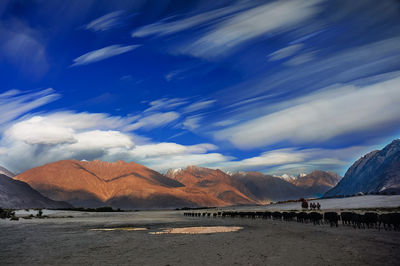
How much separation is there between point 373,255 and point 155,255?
1115 centimetres

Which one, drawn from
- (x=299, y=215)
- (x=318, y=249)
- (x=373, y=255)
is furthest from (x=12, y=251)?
(x=299, y=215)

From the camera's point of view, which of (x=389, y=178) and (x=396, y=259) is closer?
(x=396, y=259)

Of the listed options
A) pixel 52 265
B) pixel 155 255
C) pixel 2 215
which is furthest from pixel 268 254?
pixel 2 215

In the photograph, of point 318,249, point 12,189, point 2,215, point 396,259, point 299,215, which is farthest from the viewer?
point 12,189

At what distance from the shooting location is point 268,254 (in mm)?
17156

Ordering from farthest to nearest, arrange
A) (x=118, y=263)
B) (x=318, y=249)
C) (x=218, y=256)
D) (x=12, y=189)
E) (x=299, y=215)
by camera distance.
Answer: (x=12, y=189), (x=299, y=215), (x=318, y=249), (x=218, y=256), (x=118, y=263)

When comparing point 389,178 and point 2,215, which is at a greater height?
point 389,178

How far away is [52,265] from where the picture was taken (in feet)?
50.4

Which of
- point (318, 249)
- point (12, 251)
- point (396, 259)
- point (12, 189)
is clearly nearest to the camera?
point (396, 259)

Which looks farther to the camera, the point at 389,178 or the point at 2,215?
the point at 389,178

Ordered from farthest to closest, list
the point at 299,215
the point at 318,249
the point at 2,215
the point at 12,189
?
the point at 12,189 → the point at 2,215 → the point at 299,215 → the point at 318,249

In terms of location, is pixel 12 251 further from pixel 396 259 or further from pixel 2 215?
→ pixel 2 215

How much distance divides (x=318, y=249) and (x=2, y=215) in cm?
7483

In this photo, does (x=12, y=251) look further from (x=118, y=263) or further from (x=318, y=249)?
(x=318, y=249)
